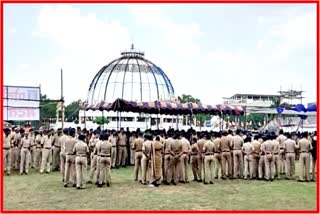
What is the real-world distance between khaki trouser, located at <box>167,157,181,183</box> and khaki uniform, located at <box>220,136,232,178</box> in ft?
6.18

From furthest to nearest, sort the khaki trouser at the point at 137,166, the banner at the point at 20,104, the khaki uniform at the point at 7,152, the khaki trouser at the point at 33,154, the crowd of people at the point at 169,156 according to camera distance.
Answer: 1. the banner at the point at 20,104
2. the khaki trouser at the point at 33,154
3. the khaki uniform at the point at 7,152
4. the khaki trouser at the point at 137,166
5. the crowd of people at the point at 169,156

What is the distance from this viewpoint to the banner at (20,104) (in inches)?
815

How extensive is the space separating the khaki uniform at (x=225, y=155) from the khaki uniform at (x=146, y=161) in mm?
2765

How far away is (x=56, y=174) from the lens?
1526 centimetres

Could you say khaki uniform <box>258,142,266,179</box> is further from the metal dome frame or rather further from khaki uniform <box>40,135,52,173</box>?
the metal dome frame

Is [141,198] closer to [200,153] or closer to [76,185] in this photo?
[76,185]

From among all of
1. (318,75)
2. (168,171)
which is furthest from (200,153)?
(318,75)

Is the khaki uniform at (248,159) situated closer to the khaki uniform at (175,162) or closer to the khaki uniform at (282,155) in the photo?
the khaki uniform at (282,155)

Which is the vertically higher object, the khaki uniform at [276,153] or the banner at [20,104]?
the banner at [20,104]

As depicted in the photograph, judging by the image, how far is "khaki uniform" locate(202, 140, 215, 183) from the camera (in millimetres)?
13383

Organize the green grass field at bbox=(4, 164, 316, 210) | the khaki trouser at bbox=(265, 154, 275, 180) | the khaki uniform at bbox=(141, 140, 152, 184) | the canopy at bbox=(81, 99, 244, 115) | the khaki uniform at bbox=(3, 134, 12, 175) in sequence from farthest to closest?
the canopy at bbox=(81, 99, 244, 115) < the khaki uniform at bbox=(3, 134, 12, 175) < the khaki trouser at bbox=(265, 154, 275, 180) < the khaki uniform at bbox=(141, 140, 152, 184) < the green grass field at bbox=(4, 164, 316, 210)

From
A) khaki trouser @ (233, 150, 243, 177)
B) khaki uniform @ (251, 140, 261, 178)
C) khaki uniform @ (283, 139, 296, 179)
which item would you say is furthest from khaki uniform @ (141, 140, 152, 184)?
khaki uniform @ (283, 139, 296, 179)

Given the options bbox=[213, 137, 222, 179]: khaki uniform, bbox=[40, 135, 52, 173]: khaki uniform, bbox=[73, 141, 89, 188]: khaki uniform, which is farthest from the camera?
bbox=[40, 135, 52, 173]: khaki uniform

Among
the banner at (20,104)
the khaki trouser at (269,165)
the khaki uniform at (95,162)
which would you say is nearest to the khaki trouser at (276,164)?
the khaki trouser at (269,165)
